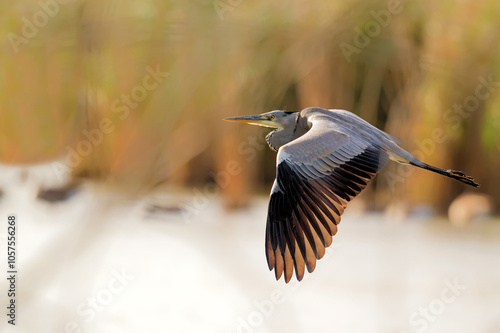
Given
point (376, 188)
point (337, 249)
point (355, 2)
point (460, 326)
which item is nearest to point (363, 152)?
point (355, 2)

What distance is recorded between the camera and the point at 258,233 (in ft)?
16.8

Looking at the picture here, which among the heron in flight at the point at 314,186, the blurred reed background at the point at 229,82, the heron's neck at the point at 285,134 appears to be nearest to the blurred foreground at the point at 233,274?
the blurred reed background at the point at 229,82

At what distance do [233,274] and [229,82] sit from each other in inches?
47.6

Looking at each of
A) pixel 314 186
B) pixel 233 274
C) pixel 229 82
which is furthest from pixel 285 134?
pixel 233 274

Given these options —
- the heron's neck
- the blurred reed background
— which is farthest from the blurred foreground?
the heron's neck

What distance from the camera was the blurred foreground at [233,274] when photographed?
13.2 feet

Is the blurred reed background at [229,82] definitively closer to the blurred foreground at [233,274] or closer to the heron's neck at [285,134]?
the blurred foreground at [233,274]

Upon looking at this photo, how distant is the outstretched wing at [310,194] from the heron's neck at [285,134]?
0.76ft

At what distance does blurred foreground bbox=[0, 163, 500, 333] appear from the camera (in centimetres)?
403

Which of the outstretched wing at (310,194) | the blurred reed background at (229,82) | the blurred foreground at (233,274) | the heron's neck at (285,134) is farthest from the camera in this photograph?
the blurred foreground at (233,274)

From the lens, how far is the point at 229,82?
13.4 ft

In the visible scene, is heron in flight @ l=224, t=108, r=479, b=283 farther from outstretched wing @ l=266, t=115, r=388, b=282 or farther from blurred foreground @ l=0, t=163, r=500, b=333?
blurred foreground @ l=0, t=163, r=500, b=333

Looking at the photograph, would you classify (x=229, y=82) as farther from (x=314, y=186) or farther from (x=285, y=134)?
(x=314, y=186)

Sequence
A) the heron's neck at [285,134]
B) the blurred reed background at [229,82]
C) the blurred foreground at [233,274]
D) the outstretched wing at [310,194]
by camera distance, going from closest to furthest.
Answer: the outstretched wing at [310,194], the heron's neck at [285,134], the blurred reed background at [229,82], the blurred foreground at [233,274]
